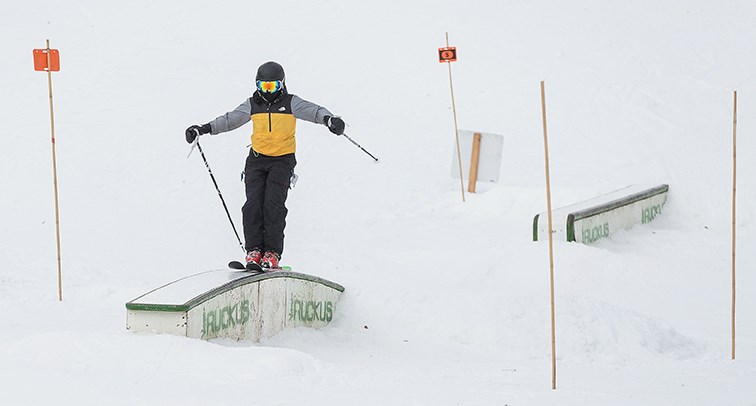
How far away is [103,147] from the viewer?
51.5 feet

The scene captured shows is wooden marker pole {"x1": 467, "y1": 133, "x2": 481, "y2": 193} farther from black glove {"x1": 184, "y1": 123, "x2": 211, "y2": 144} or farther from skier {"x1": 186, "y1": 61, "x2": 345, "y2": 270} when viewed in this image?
black glove {"x1": 184, "y1": 123, "x2": 211, "y2": 144}

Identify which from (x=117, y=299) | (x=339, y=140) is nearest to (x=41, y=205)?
(x=117, y=299)

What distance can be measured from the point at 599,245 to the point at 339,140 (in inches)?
234

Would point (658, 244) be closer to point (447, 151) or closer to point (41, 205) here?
point (447, 151)

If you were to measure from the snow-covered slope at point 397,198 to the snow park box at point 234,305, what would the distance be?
0.14 meters

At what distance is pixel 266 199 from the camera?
869 centimetres

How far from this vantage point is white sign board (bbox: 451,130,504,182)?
15133mm

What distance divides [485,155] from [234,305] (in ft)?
27.1

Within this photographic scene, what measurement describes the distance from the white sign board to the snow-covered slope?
0.37m

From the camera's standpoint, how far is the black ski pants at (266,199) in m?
8.66

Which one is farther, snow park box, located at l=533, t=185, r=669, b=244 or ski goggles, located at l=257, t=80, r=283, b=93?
snow park box, located at l=533, t=185, r=669, b=244

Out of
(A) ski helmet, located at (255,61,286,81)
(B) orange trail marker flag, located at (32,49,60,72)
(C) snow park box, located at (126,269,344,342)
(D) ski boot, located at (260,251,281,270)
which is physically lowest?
(C) snow park box, located at (126,269,344,342)

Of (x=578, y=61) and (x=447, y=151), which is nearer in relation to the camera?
(x=447, y=151)

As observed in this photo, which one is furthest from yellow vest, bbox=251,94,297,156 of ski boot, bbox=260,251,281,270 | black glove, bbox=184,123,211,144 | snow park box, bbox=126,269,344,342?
snow park box, bbox=126,269,344,342
